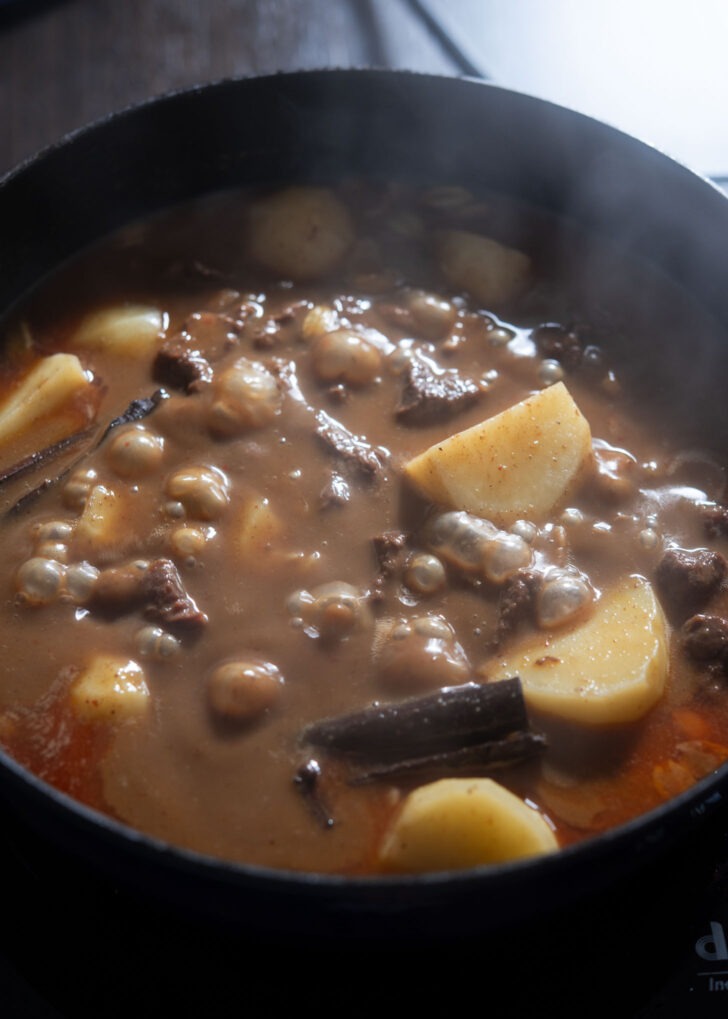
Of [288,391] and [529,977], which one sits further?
[288,391]

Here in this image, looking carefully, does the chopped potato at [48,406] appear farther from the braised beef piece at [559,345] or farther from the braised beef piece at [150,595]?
the braised beef piece at [559,345]

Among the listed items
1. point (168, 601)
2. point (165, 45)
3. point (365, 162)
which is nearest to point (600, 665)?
point (168, 601)

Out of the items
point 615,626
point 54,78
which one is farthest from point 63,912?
point 54,78

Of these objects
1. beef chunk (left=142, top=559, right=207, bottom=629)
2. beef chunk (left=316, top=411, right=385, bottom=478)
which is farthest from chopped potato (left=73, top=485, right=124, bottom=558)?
beef chunk (left=316, top=411, right=385, bottom=478)

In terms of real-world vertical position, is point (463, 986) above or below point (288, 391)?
below

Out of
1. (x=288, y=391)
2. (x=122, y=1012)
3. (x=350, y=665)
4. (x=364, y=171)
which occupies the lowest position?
(x=122, y=1012)

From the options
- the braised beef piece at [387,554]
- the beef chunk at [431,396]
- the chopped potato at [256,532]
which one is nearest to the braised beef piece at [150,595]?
the chopped potato at [256,532]

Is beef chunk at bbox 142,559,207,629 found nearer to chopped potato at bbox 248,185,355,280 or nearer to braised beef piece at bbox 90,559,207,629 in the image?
braised beef piece at bbox 90,559,207,629

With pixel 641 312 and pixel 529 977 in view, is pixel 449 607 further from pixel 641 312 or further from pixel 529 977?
pixel 641 312
